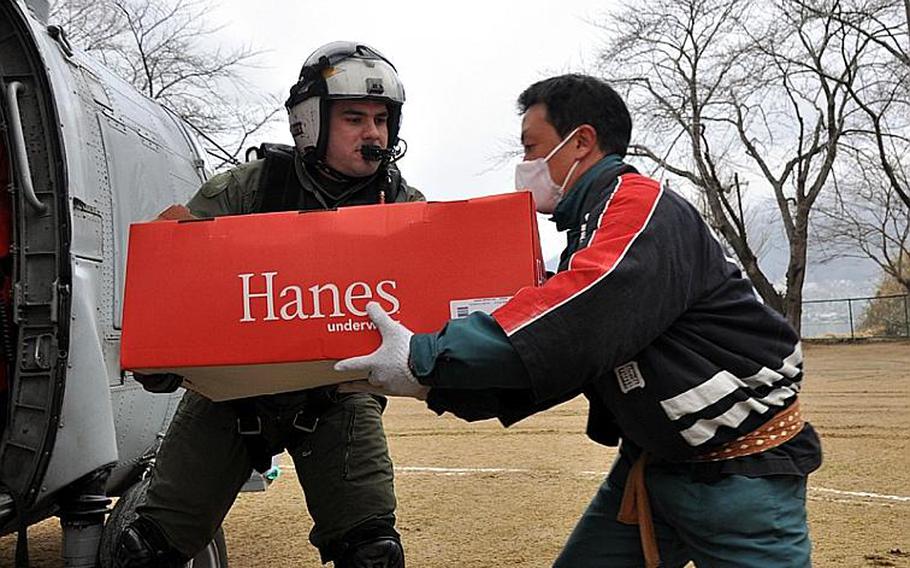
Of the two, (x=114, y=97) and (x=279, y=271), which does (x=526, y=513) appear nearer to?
(x=114, y=97)

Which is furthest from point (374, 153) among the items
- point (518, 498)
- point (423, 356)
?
point (518, 498)

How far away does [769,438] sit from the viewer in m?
2.48

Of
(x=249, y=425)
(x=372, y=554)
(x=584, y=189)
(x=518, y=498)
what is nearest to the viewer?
(x=584, y=189)

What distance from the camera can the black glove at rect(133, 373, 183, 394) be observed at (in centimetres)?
267

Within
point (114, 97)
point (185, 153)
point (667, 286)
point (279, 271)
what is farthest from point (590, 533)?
point (185, 153)

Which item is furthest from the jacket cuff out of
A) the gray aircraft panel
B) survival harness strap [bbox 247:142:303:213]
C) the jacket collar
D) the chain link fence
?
the chain link fence

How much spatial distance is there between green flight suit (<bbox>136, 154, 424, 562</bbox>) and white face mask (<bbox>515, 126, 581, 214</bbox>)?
943mm

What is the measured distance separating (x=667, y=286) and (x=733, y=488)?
56cm

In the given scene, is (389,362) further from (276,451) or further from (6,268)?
(6,268)

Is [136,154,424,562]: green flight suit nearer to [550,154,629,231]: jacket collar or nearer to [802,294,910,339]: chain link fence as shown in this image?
[550,154,629,231]: jacket collar

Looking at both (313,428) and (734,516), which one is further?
(313,428)

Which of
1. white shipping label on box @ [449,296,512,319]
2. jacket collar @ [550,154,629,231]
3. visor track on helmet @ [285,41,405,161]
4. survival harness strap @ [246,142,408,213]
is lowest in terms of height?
white shipping label on box @ [449,296,512,319]

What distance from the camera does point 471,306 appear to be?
2.41 m

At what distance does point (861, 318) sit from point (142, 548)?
33192mm
